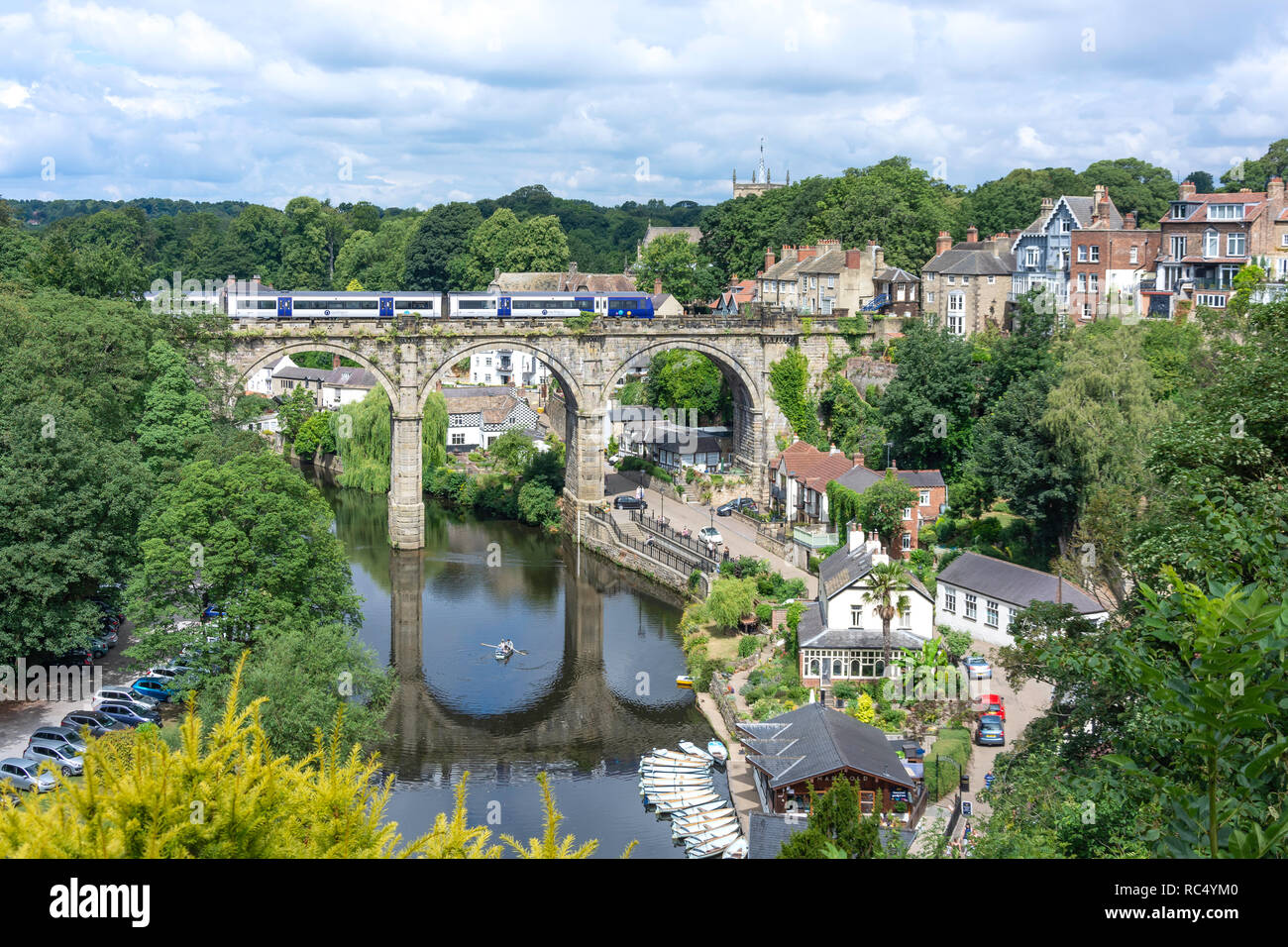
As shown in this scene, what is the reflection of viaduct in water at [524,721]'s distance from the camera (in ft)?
119

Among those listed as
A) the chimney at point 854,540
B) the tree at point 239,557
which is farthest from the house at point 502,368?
the tree at point 239,557

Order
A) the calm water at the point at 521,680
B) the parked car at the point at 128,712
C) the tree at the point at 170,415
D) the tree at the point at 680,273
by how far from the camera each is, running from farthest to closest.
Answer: the tree at the point at 680,273, the tree at the point at 170,415, the parked car at the point at 128,712, the calm water at the point at 521,680

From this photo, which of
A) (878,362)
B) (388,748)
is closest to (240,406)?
(388,748)

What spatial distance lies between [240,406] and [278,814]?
47947 mm

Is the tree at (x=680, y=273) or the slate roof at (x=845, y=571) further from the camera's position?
the tree at (x=680, y=273)

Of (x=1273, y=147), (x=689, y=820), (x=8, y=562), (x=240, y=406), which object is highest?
(x=1273, y=147)

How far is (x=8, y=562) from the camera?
3431 cm

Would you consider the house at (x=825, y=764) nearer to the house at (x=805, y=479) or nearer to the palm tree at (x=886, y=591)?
the palm tree at (x=886, y=591)

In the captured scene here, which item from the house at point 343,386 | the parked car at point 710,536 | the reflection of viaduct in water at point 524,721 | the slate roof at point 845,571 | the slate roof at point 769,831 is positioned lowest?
the reflection of viaduct in water at point 524,721

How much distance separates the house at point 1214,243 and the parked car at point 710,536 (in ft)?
75.4

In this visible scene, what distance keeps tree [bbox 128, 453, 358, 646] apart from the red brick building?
127 ft

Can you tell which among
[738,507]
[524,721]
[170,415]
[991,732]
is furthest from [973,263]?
[170,415]

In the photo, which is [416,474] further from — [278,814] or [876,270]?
[278,814]

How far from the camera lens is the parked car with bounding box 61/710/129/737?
31891 millimetres
